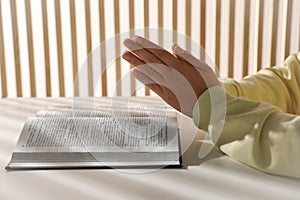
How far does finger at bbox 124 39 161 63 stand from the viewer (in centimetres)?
81

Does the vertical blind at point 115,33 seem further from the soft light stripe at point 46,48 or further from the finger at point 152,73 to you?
the finger at point 152,73

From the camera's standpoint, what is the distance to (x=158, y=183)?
0.67 metres

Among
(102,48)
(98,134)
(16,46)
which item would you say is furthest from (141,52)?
(16,46)

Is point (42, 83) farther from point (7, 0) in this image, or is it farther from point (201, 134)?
point (201, 134)

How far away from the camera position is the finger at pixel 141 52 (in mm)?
807

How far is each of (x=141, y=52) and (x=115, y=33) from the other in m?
A: 0.76

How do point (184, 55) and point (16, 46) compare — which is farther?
point (16, 46)

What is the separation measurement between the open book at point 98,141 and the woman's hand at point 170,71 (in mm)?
71

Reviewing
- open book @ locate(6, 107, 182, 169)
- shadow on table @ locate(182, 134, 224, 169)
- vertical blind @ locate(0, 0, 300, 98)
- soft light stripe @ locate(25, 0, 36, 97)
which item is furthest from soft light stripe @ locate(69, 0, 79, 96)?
shadow on table @ locate(182, 134, 224, 169)

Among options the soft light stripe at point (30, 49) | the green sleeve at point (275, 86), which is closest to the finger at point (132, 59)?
the green sleeve at point (275, 86)

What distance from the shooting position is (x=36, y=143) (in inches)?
30.3

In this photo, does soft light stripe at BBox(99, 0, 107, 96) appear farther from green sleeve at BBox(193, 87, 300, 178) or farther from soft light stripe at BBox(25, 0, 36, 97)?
green sleeve at BBox(193, 87, 300, 178)

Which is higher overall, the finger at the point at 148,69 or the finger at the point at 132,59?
the finger at the point at 132,59

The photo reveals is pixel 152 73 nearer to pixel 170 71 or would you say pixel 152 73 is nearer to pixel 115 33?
pixel 170 71
